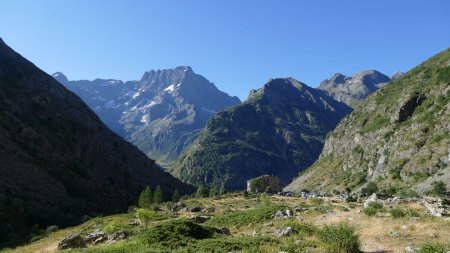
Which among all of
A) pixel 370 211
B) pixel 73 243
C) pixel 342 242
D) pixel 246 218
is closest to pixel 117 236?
pixel 73 243

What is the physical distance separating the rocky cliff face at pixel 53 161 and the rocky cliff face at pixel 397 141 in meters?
63.0

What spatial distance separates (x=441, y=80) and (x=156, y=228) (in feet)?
430

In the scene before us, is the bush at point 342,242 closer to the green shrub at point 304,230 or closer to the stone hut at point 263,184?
the green shrub at point 304,230

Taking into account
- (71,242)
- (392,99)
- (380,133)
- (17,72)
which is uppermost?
(17,72)

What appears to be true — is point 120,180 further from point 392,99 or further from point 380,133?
point 392,99

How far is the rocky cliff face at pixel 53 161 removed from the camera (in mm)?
77125

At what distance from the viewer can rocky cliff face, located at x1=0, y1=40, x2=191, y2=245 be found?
3036 inches

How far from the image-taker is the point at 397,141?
126 meters

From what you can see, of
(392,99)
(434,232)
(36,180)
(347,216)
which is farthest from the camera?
(392,99)

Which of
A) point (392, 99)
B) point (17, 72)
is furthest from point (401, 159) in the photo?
point (17, 72)

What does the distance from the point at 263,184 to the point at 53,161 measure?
66279 mm

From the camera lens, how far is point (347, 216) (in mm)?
36469

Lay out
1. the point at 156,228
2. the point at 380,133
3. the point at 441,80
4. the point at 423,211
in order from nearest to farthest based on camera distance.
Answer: the point at 156,228 → the point at 423,211 → the point at 441,80 → the point at 380,133

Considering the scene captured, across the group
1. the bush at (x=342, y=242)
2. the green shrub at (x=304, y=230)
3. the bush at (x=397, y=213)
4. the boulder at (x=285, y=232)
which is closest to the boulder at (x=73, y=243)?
the boulder at (x=285, y=232)
